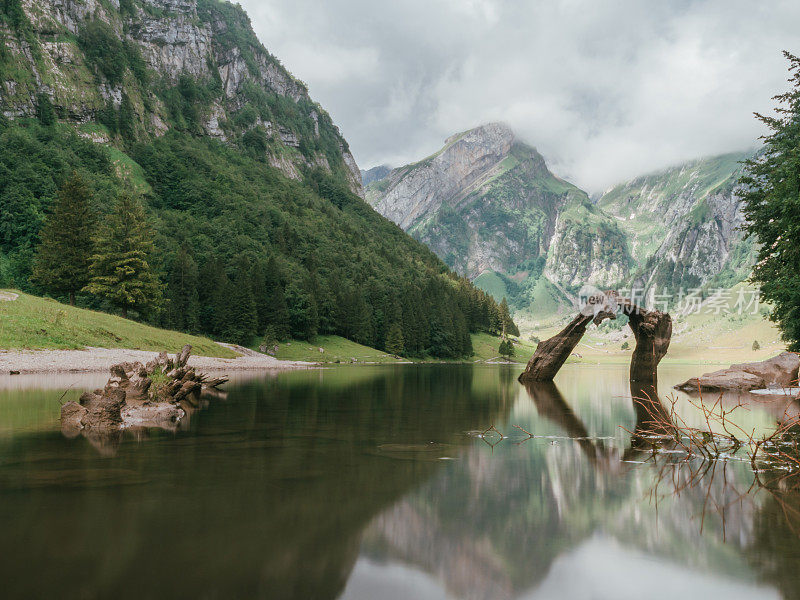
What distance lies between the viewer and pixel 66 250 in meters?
58.4

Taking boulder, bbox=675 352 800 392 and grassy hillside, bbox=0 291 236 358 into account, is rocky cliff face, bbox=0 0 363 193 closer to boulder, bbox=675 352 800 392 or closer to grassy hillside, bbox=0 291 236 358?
grassy hillside, bbox=0 291 236 358

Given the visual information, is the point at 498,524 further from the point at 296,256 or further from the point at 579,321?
the point at 296,256

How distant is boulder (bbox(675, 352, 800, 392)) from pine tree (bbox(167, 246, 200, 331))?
7094cm

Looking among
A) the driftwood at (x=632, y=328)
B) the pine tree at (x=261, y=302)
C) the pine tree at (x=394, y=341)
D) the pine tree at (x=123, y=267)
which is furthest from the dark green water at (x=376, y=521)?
the pine tree at (x=394, y=341)

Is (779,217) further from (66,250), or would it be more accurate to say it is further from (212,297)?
(212,297)

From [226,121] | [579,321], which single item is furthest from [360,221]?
[579,321]

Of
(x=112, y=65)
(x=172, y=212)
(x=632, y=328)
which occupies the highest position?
(x=112, y=65)

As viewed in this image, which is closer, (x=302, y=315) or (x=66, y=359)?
(x=66, y=359)

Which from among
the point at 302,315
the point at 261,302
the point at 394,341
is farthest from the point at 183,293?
the point at 394,341

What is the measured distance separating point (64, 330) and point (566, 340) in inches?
1566

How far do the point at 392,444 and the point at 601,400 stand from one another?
60.2ft

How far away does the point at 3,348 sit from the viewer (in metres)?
33.1

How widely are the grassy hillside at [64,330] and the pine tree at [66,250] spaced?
49.0 ft

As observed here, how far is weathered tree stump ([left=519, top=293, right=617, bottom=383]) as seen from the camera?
38531 millimetres
